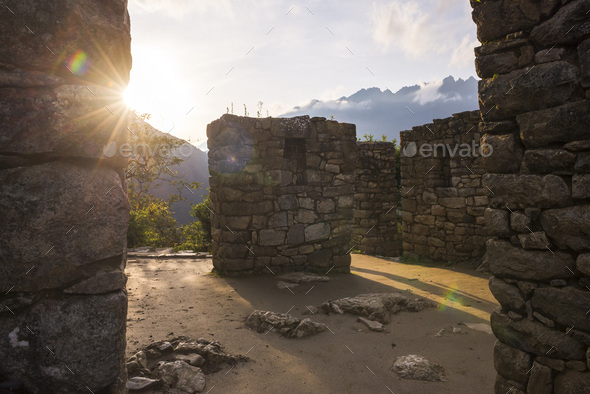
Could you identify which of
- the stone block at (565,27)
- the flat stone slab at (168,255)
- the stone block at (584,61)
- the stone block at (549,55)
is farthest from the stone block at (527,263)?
the flat stone slab at (168,255)

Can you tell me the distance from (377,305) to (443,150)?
17.8 ft

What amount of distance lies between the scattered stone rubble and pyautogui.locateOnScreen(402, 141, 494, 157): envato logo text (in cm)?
688

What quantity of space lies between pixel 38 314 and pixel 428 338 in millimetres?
3687

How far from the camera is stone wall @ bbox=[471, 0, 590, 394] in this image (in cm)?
208

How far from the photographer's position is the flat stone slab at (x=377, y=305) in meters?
4.46

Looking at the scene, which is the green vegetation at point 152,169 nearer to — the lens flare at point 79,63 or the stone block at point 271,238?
the stone block at point 271,238

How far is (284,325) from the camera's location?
4074mm

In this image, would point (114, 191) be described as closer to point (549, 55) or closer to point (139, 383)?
point (139, 383)

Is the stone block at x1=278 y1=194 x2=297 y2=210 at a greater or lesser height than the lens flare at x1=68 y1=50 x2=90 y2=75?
lesser

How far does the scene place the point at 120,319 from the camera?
157 cm

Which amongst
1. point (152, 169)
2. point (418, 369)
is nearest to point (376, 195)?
point (418, 369)

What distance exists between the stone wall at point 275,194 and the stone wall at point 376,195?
4.53 metres

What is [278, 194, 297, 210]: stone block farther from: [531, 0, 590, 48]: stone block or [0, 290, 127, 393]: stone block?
[0, 290, 127, 393]: stone block

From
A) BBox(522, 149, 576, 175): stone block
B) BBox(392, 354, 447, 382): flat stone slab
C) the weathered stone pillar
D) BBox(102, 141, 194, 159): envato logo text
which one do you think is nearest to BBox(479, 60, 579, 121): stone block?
BBox(522, 149, 576, 175): stone block
